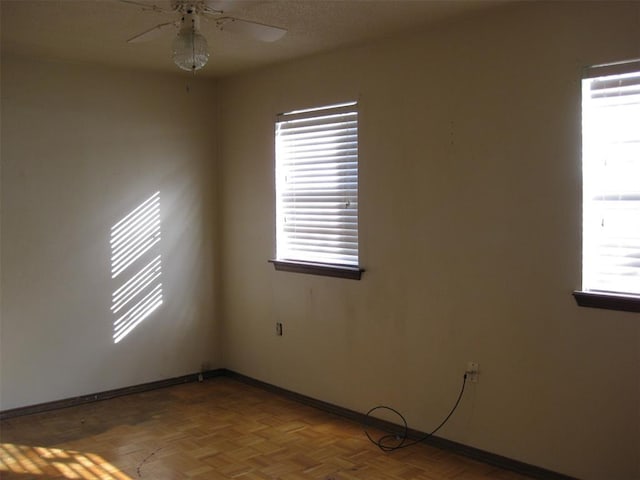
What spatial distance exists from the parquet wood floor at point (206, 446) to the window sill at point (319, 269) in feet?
3.05

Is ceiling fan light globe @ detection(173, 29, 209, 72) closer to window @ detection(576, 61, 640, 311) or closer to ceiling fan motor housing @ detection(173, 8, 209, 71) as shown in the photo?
Answer: ceiling fan motor housing @ detection(173, 8, 209, 71)

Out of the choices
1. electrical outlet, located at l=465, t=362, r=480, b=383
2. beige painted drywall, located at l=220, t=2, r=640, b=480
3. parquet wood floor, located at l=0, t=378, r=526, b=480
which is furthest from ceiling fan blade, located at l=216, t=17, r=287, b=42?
parquet wood floor, located at l=0, t=378, r=526, b=480

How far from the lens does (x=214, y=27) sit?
3.47 m

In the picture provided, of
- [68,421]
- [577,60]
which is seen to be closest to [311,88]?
[577,60]

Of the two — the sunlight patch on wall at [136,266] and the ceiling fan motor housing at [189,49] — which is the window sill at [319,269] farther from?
the ceiling fan motor housing at [189,49]

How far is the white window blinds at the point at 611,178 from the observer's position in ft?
9.02

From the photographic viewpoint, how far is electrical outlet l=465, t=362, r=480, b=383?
10.9ft

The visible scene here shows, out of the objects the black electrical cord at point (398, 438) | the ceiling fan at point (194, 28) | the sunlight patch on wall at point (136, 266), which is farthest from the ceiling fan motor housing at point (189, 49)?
the sunlight patch on wall at point (136, 266)

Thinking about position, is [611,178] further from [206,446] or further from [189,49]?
[206,446]

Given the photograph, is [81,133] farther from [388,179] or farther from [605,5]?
[605,5]

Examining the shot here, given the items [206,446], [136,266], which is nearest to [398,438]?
[206,446]

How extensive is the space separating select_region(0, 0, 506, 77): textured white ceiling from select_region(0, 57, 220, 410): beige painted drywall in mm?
323

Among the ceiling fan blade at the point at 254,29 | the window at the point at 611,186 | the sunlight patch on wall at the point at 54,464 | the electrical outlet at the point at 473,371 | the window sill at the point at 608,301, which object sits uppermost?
the ceiling fan blade at the point at 254,29

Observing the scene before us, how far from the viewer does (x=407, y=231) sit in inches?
143
